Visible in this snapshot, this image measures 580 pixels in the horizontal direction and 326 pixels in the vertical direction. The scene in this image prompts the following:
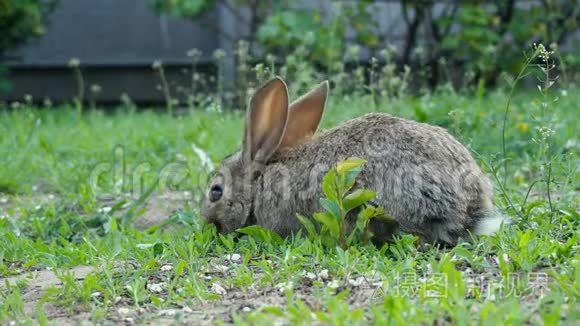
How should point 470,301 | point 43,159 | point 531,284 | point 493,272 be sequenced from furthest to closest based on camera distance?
point 43,159, point 493,272, point 531,284, point 470,301

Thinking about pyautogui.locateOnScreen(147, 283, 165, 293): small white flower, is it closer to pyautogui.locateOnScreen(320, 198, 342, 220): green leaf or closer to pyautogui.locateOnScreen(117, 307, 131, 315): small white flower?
pyautogui.locateOnScreen(117, 307, 131, 315): small white flower

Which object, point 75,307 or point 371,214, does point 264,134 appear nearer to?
point 371,214

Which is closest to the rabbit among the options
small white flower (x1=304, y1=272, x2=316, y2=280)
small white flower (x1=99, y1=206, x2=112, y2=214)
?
small white flower (x1=304, y1=272, x2=316, y2=280)

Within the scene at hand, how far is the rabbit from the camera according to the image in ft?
11.3

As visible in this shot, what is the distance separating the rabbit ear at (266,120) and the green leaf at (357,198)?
68 cm

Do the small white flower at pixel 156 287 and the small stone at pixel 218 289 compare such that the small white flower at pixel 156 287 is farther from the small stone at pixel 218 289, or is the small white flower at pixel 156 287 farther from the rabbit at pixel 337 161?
the rabbit at pixel 337 161

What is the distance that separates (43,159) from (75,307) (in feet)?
11.1

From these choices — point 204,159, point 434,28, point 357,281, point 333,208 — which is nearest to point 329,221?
point 333,208

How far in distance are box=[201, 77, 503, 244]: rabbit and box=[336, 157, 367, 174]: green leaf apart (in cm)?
17

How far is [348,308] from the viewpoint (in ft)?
8.84

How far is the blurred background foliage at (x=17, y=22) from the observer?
393 inches

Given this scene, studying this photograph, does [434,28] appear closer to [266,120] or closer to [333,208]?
[266,120]

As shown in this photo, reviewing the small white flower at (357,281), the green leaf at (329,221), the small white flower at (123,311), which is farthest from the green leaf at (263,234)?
the small white flower at (123,311)

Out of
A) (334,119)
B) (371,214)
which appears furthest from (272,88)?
(334,119)
